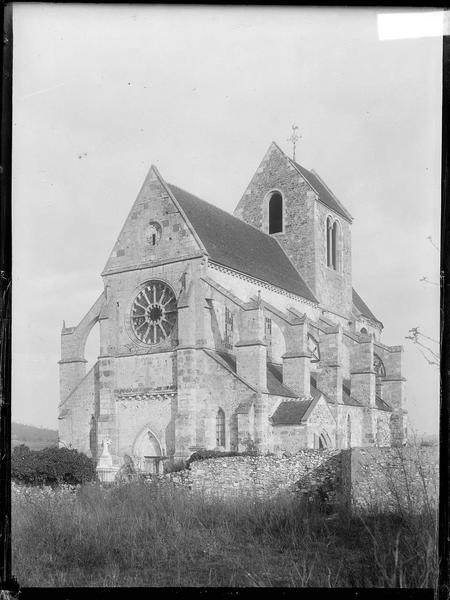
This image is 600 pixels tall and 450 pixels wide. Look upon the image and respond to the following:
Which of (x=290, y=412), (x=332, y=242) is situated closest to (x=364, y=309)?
(x=290, y=412)

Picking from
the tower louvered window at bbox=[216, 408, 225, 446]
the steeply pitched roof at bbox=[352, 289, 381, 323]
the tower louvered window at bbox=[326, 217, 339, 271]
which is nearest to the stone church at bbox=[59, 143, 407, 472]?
the tower louvered window at bbox=[216, 408, 225, 446]

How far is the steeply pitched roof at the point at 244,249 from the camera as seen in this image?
2495 centimetres

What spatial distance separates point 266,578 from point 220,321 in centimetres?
1761

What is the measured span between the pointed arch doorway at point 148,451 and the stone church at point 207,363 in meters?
0.04

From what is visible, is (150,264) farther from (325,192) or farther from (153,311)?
(325,192)

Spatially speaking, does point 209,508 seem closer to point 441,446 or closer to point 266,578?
point 266,578

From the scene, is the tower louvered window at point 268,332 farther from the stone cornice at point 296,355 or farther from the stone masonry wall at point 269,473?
the stone masonry wall at point 269,473

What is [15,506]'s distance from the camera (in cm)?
895

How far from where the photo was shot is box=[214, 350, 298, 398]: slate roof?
79.2 ft

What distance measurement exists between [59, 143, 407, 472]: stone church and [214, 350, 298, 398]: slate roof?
5 cm

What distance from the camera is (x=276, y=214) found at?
105 feet

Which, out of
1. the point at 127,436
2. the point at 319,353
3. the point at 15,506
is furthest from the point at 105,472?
the point at 319,353

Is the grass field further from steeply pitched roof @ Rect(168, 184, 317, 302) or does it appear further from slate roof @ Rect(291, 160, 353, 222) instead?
steeply pitched roof @ Rect(168, 184, 317, 302)

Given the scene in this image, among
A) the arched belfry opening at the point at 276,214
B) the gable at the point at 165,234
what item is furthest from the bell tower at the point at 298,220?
the gable at the point at 165,234
